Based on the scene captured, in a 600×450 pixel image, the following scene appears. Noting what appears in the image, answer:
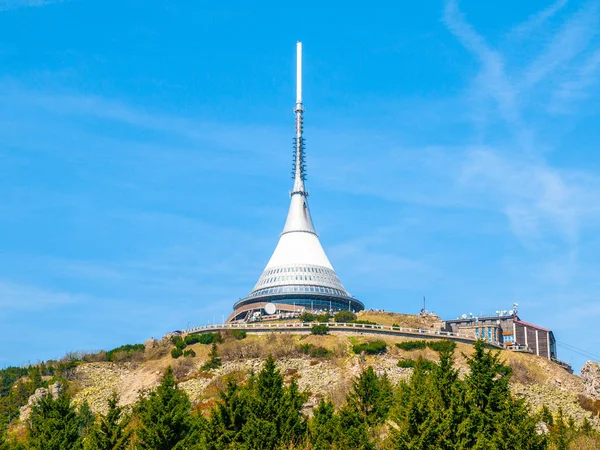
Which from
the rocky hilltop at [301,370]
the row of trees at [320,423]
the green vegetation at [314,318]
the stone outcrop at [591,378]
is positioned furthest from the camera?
the green vegetation at [314,318]

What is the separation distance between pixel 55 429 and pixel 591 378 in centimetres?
4745

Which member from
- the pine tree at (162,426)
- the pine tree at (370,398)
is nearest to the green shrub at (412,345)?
the pine tree at (370,398)

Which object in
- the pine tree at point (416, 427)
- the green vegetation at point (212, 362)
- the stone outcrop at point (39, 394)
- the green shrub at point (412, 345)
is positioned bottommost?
the pine tree at point (416, 427)

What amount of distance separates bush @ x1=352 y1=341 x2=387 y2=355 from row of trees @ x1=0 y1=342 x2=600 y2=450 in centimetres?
3067

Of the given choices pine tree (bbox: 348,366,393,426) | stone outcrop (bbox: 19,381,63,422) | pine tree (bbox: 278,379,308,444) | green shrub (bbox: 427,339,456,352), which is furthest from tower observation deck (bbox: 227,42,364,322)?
pine tree (bbox: 278,379,308,444)

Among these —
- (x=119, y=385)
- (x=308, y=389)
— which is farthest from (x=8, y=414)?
(x=308, y=389)

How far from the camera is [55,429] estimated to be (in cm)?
5091

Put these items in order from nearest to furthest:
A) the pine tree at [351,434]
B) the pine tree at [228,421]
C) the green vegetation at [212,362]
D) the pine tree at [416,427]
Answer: the pine tree at [416,427]
the pine tree at [228,421]
the pine tree at [351,434]
the green vegetation at [212,362]

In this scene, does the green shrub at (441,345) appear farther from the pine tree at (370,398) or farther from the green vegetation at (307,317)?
the pine tree at (370,398)

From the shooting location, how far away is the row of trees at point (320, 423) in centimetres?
3934

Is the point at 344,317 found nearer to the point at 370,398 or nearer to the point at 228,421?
the point at 370,398

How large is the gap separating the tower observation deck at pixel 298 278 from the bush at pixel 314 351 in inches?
653

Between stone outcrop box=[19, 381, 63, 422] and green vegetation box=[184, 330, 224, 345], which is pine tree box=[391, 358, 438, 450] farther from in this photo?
green vegetation box=[184, 330, 224, 345]

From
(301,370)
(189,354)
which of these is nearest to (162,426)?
(301,370)
